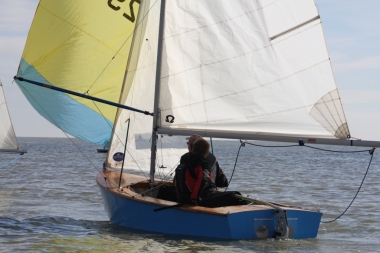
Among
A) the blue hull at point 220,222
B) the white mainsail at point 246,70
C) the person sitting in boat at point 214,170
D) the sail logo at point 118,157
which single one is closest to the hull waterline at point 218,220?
the blue hull at point 220,222

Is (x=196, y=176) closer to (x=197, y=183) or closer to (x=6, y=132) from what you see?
(x=197, y=183)

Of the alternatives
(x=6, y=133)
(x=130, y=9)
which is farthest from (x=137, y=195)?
(x=6, y=133)

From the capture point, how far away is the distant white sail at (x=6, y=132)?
17.7 metres

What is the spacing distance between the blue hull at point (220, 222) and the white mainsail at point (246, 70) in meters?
0.90

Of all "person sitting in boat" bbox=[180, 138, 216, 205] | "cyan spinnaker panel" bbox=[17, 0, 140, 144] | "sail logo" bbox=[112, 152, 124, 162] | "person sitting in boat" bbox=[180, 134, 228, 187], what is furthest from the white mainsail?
"cyan spinnaker panel" bbox=[17, 0, 140, 144]

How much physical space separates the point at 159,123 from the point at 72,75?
7.48 feet

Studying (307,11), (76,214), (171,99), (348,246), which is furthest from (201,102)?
(76,214)

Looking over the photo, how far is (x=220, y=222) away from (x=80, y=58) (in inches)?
158

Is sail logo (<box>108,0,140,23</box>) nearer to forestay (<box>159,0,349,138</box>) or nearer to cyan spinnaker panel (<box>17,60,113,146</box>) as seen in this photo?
cyan spinnaker panel (<box>17,60,113,146</box>)

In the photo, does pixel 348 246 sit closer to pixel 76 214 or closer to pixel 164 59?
pixel 164 59

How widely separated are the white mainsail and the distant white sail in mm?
10584

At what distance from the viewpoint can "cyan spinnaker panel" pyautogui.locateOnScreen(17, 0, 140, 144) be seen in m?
9.60

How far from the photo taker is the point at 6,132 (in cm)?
1775

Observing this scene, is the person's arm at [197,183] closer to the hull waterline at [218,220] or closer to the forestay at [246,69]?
the hull waterline at [218,220]
